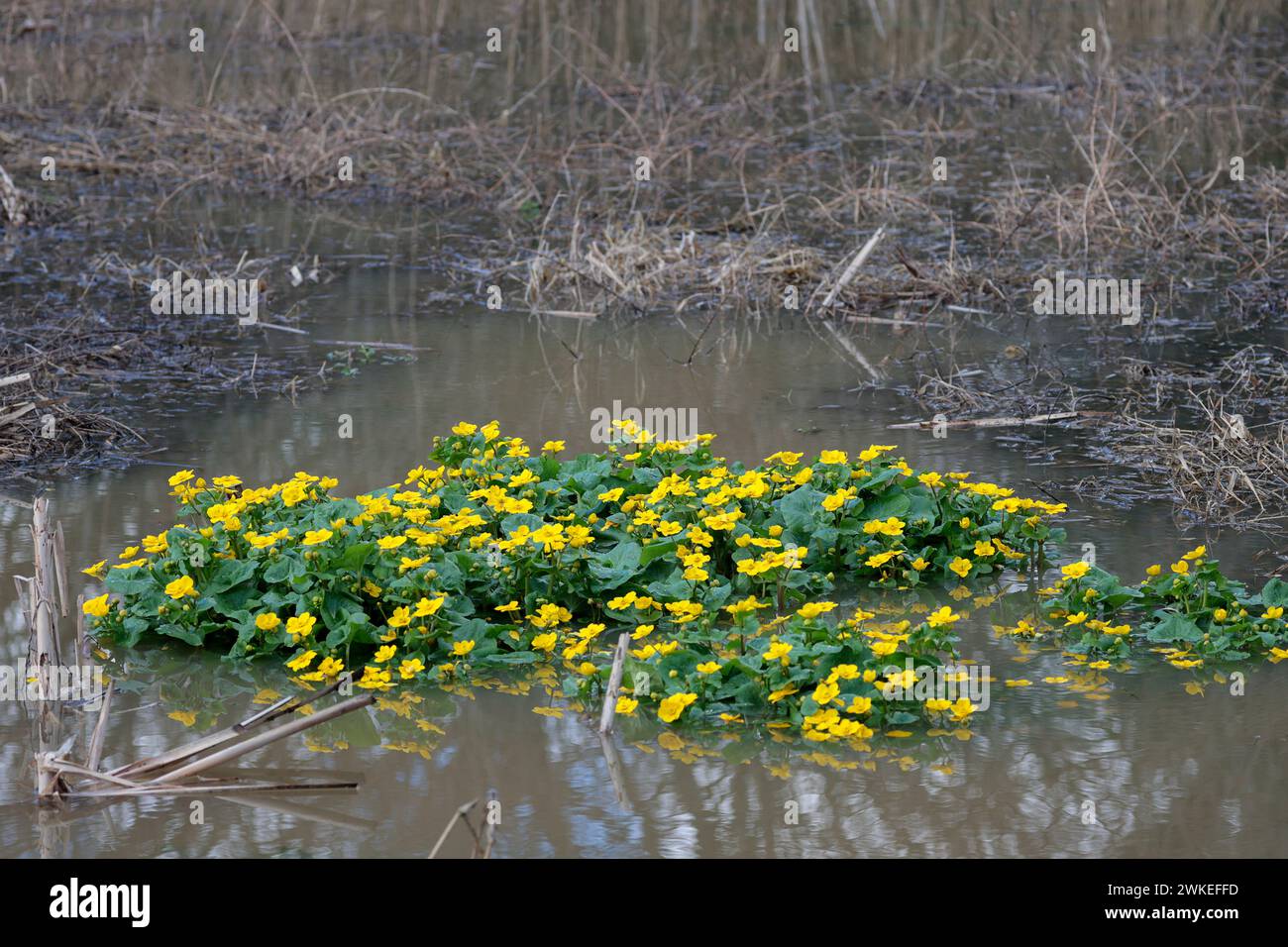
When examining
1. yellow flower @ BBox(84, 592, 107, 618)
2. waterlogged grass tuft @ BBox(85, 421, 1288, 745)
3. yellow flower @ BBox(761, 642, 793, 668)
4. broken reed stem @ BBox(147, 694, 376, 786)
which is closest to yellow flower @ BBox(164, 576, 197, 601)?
waterlogged grass tuft @ BBox(85, 421, 1288, 745)

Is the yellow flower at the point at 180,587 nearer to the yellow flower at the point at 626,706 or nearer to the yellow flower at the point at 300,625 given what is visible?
the yellow flower at the point at 300,625

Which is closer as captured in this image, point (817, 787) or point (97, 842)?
point (97, 842)

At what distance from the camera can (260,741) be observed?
4.40m

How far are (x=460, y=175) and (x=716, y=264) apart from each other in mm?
3513

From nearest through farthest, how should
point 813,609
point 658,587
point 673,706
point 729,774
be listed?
point 729,774
point 673,706
point 813,609
point 658,587

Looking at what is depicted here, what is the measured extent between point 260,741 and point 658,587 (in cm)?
168

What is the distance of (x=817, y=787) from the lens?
4609 millimetres

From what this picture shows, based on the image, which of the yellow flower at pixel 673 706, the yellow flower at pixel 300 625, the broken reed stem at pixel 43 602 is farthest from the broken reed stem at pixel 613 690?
the broken reed stem at pixel 43 602

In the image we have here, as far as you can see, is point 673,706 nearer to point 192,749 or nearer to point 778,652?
point 778,652

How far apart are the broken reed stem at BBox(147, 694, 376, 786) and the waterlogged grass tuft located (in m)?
0.66

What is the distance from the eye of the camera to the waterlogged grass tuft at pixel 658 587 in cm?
502

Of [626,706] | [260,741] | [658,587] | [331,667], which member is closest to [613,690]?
[626,706]

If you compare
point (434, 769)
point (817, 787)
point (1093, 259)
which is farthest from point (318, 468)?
point (1093, 259)
